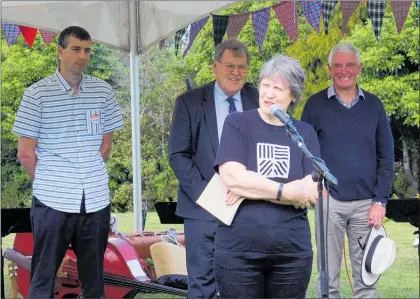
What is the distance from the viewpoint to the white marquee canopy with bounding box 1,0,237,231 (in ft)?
19.6

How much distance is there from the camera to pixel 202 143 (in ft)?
13.1

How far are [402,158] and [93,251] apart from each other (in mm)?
12428

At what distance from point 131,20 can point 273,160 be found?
3.96 meters

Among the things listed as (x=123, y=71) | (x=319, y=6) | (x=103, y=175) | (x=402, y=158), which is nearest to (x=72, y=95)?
(x=103, y=175)

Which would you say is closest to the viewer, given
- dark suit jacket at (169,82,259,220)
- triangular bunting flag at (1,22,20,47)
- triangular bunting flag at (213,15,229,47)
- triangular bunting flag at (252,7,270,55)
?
dark suit jacket at (169,82,259,220)

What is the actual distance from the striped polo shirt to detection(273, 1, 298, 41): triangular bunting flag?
2.78 metres

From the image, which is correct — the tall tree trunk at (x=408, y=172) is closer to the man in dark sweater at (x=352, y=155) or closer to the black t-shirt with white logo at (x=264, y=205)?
the man in dark sweater at (x=352, y=155)

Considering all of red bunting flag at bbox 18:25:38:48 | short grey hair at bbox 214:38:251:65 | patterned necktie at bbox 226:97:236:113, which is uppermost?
red bunting flag at bbox 18:25:38:48

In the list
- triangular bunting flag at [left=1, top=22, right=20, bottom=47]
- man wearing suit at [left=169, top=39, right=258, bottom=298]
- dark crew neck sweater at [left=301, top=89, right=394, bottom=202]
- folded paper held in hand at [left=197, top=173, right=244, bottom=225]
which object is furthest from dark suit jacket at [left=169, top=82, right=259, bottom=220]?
triangular bunting flag at [left=1, top=22, right=20, bottom=47]

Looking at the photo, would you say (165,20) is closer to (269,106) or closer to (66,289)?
(66,289)

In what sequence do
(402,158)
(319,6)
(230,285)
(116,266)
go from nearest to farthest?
(230,285) → (116,266) → (319,6) → (402,158)

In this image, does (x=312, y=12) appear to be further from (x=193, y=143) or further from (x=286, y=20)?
(x=193, y=143)

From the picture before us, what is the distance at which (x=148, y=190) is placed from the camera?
1473cm

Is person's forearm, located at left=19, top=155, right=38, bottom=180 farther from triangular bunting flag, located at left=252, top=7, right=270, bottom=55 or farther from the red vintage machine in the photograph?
triangular bunting flag, located at left=252, top=7, right=270, bottom=55
